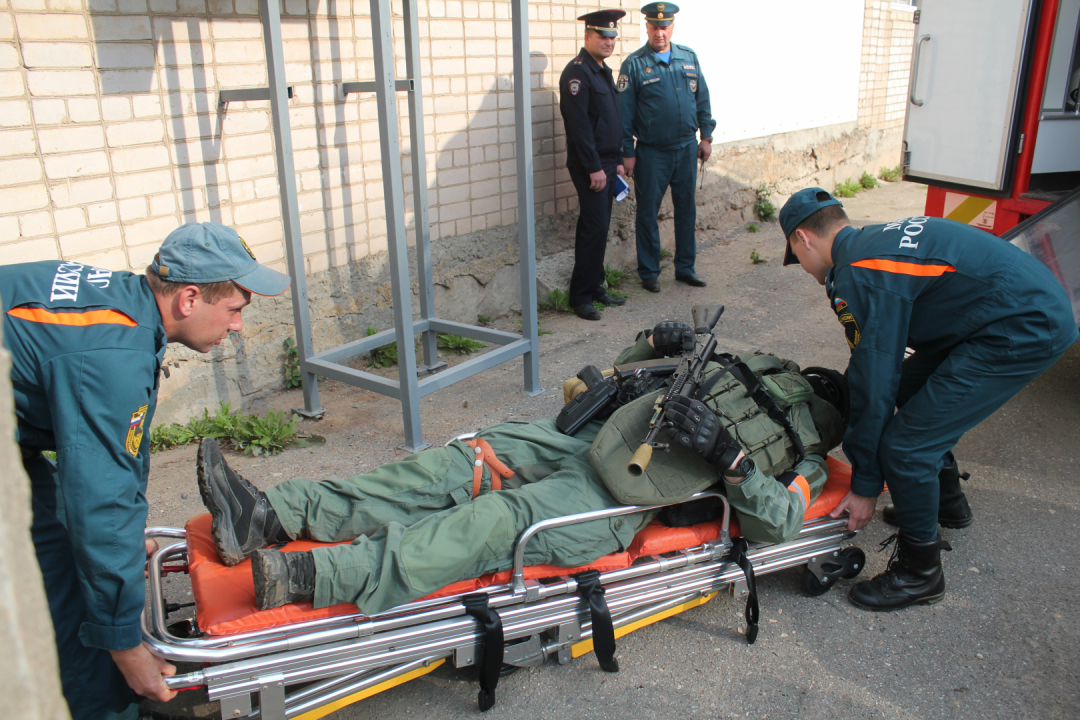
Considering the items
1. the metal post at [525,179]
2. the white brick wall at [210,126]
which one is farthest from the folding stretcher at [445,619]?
the metal post at [525,179]

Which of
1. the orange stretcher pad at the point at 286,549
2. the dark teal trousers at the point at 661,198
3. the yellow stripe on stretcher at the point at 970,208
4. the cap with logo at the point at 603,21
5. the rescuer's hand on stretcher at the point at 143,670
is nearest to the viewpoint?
the rescuer's hand on stretcher at the point at 143,670

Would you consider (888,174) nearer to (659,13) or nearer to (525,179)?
(659,13)

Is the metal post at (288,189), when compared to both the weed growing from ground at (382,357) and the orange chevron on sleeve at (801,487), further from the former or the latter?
the orange chevron on sleeve at (801,487)

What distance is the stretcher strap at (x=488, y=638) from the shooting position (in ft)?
7.33

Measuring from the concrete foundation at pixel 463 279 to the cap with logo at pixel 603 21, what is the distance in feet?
4.64

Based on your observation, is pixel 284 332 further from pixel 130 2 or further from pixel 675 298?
→ pixel 675 298

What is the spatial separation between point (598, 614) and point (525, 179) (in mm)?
2635

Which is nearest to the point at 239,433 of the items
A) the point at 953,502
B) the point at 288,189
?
the point at 288,189

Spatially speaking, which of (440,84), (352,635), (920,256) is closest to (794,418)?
(920,256)

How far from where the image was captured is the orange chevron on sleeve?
2590mm

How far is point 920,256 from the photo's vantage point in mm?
2625

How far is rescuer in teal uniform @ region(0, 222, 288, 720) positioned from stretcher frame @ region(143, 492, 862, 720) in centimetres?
16

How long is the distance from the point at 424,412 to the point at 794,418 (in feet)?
7.45

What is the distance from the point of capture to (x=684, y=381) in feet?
8.71
